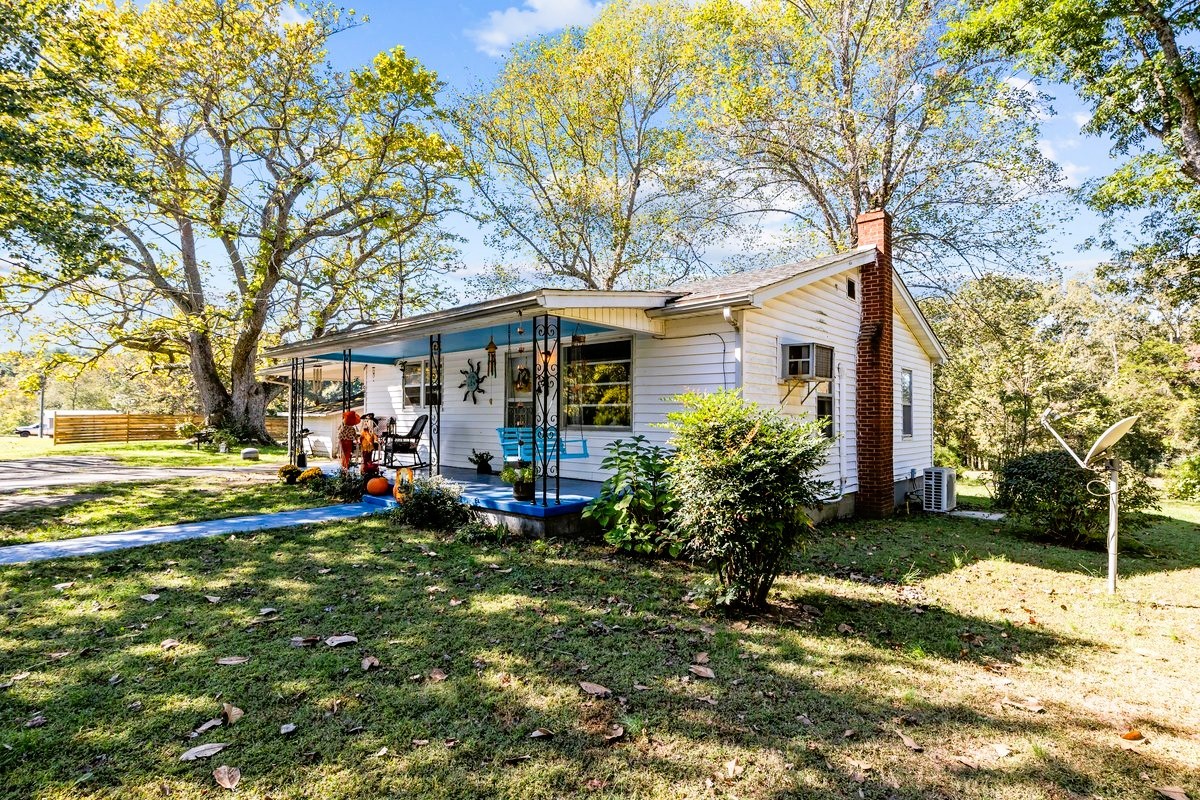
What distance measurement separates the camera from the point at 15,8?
8.59 metres

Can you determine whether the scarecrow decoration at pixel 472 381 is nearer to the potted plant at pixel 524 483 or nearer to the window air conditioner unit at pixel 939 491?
the potted plant at pixel 524 483

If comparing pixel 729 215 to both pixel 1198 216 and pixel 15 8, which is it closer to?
pixel 1198 216

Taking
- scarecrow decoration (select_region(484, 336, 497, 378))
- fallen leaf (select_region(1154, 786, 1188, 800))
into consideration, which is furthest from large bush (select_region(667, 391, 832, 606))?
scarecrow decoration (select_region(484, 336, 497, 378))

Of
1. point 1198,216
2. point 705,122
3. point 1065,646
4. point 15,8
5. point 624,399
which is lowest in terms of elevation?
point 1065,646

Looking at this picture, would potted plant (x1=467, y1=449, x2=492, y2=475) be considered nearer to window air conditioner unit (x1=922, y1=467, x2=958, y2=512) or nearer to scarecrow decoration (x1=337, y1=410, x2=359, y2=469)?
scarecrow decoration (x1=337, y1=410, x2=359, y2=469)

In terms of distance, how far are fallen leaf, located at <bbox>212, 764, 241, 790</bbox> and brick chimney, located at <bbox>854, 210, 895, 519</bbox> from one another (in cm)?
939

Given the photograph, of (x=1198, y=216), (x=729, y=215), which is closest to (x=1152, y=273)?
(x=1198, y=216)

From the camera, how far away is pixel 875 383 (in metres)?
9.59

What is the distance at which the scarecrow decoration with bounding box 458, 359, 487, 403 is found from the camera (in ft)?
35.0

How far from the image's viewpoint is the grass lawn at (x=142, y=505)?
6.95m

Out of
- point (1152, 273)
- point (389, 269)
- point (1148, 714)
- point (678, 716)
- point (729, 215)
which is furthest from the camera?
point (389, 269)

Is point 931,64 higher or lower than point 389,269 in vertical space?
higher

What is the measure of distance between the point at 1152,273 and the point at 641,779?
61.3 feet

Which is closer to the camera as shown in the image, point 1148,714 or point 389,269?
point 1148,714
